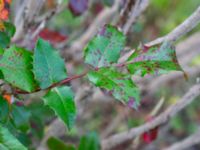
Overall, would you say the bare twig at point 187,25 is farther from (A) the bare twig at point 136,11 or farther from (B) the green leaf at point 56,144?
(B) the green leaf at point 56,144

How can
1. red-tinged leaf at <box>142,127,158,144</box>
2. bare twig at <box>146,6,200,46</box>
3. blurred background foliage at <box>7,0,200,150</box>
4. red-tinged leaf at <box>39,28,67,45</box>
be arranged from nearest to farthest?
bare twig at <box>146,6,200,46</box> → red-tinged leaf at <box>142,127,158,144</box> → red-tinged leaf at <box>39,28,67,45</box> → blurred background foliage at <box>7,0,200,150</box>

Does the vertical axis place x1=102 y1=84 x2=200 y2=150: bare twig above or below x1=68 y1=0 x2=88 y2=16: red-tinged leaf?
below

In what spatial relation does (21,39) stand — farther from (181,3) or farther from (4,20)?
(181,3)

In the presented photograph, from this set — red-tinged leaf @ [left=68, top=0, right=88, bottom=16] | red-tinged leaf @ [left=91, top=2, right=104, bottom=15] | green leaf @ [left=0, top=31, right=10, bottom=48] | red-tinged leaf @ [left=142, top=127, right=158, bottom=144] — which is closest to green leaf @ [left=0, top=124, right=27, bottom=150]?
green leaf @ [left=0, top=31, right=10, bottom=48]

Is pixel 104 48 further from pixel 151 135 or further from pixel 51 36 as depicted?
pixel 51 36

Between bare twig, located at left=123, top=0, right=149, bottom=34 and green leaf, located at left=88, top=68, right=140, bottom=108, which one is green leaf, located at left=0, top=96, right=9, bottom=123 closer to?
green leaf, located at left=88, top=68, right=140, bottom=108

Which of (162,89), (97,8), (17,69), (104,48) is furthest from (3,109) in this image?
(162,89)

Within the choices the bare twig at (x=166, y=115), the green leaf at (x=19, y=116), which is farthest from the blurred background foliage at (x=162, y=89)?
the green leaf at (x=19, y=116)
